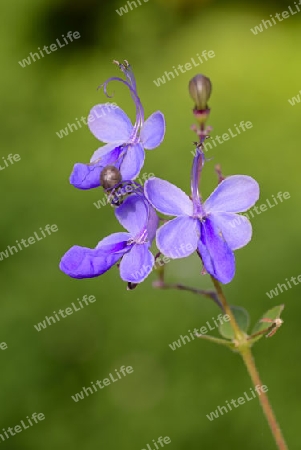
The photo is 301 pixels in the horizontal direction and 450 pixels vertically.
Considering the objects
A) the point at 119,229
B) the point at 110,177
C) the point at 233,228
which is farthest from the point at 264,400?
the point at 119,229

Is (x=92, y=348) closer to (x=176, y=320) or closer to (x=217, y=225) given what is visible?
(x=176, y=320)

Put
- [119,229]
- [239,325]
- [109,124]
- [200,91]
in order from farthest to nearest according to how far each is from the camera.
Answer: [119,229]
[239,325]
[109,124]
[200,91]

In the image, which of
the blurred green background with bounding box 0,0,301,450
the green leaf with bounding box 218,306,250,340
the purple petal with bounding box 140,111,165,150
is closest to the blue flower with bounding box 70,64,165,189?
the purple petal with bounding box 140,111,165,150

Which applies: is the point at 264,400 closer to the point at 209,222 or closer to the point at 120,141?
the point at 209,222

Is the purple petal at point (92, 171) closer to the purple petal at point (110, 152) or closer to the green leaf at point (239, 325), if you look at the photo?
the purple petal at point (110, 152)

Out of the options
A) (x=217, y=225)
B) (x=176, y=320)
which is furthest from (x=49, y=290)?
(x=217, y=225)

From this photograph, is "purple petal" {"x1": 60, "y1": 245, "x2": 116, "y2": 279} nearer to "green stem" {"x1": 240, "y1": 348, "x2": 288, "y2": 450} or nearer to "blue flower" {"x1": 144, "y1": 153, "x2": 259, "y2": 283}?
"blue flower" {"x1": 144, "y1": 153, "x2": 259, "y2": 283}
